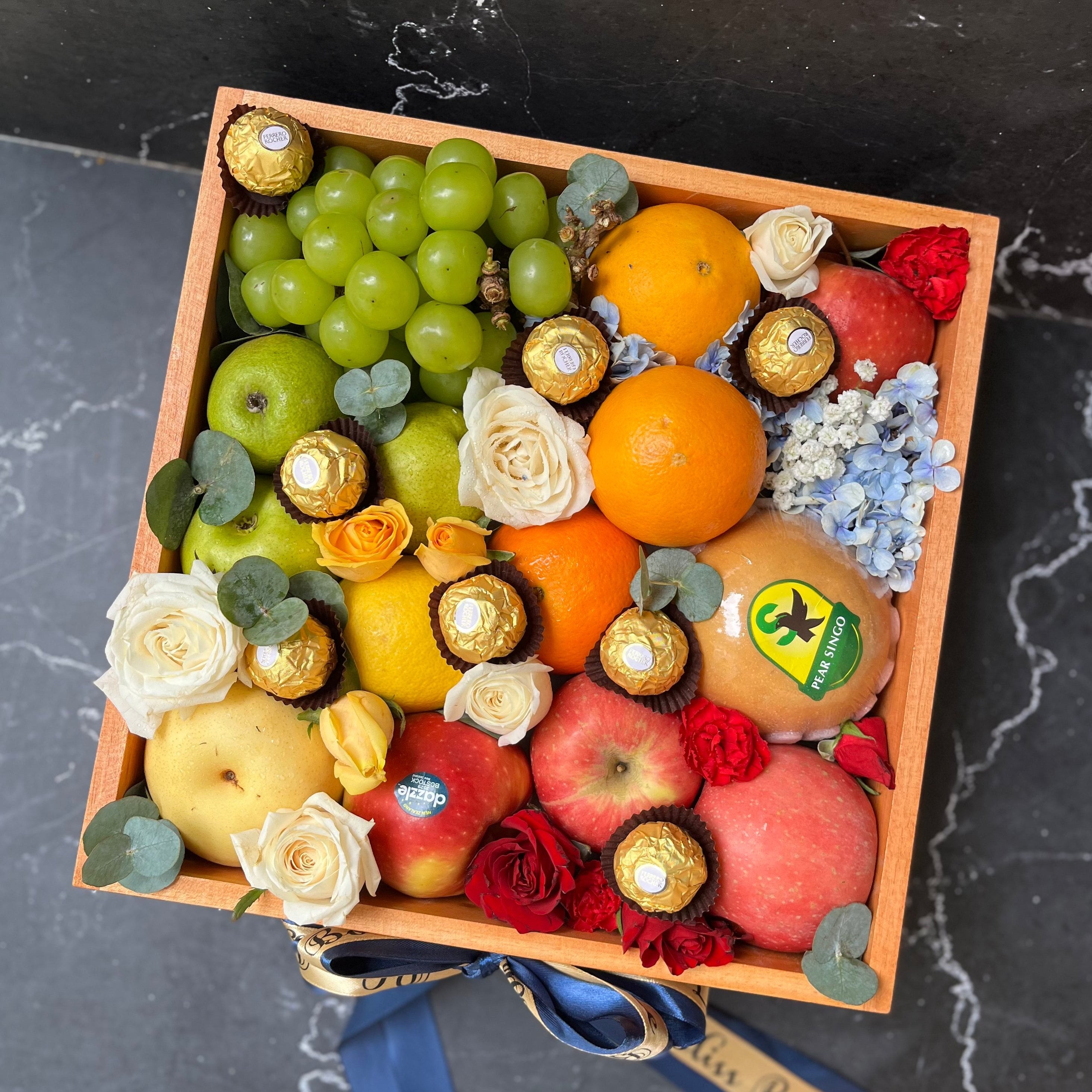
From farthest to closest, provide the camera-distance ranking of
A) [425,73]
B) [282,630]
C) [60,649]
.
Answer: [60,649] → [425,73] → [282,630]

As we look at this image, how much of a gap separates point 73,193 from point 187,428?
673 millimetres

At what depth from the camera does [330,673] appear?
818mm

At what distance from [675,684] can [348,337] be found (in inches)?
18.0

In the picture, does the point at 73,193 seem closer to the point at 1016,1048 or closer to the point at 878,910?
the point at 878,910

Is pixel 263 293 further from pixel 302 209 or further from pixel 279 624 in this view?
pixel 279 624

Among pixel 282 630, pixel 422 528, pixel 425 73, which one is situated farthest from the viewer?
pixel 425 73

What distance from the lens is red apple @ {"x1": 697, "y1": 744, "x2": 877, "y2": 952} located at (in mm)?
843

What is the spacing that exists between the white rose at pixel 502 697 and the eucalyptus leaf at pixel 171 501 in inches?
12.6

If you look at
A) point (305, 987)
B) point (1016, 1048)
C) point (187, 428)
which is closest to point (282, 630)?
point (187, 428)

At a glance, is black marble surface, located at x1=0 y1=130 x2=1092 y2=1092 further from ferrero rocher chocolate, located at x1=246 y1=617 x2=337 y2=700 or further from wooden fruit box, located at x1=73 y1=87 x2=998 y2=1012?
ferrero rocher chocolate, located at x1=246 y1=617 x2=337 y2=700

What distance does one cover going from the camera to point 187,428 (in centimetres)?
87

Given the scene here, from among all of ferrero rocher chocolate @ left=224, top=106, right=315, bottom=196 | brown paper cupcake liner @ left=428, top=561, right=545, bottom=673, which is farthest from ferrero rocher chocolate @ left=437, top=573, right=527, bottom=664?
ferrero rocher chocolate @ left=224, top=106, right=315, bottom=196

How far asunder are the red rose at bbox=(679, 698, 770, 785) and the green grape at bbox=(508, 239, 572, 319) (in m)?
0.41

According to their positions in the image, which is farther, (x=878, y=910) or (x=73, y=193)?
(x=73, y=193)
